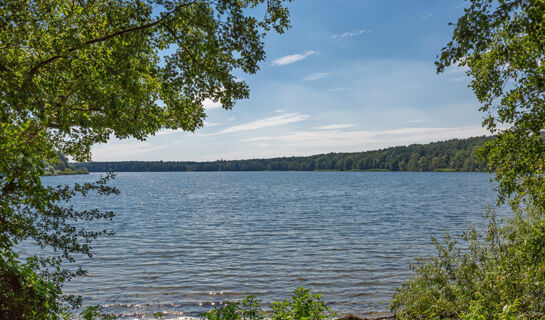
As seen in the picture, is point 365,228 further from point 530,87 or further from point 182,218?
point 530,87

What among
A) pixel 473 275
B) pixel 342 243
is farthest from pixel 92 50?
pixel 342 243

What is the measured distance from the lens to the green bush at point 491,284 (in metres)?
9.45

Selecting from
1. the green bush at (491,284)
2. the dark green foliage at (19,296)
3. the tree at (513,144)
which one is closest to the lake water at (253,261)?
the green bush at (491,284)

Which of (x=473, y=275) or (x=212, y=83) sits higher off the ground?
(x=212, y=83)

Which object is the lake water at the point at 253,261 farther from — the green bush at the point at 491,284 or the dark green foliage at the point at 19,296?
the dark green foliage at the point at 19,296

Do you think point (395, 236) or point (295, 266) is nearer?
point (295, 266)

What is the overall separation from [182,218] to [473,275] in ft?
128

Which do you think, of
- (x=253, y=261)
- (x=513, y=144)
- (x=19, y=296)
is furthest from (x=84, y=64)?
(x=253, y=261)

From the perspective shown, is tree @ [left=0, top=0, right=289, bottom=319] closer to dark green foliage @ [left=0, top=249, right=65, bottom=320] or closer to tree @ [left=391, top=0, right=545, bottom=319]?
dark green foliage @ [left=0, top=249, right=65, bottom=320]

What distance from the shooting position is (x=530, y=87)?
9.44 m

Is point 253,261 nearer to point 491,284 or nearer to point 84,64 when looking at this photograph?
point 491,284

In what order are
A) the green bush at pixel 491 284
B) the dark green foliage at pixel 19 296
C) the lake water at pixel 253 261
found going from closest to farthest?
the dark green foliage at pixel 19 296
the green bush at pixel 491 284
the lake water at pixel 253 261

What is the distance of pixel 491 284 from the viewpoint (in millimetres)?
10484

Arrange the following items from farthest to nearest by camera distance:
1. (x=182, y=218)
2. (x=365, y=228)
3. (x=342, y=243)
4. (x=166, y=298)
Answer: (x=182, y=218) → (x=365, y=228) → (x=342, y=243) → (x=166, y=298)
